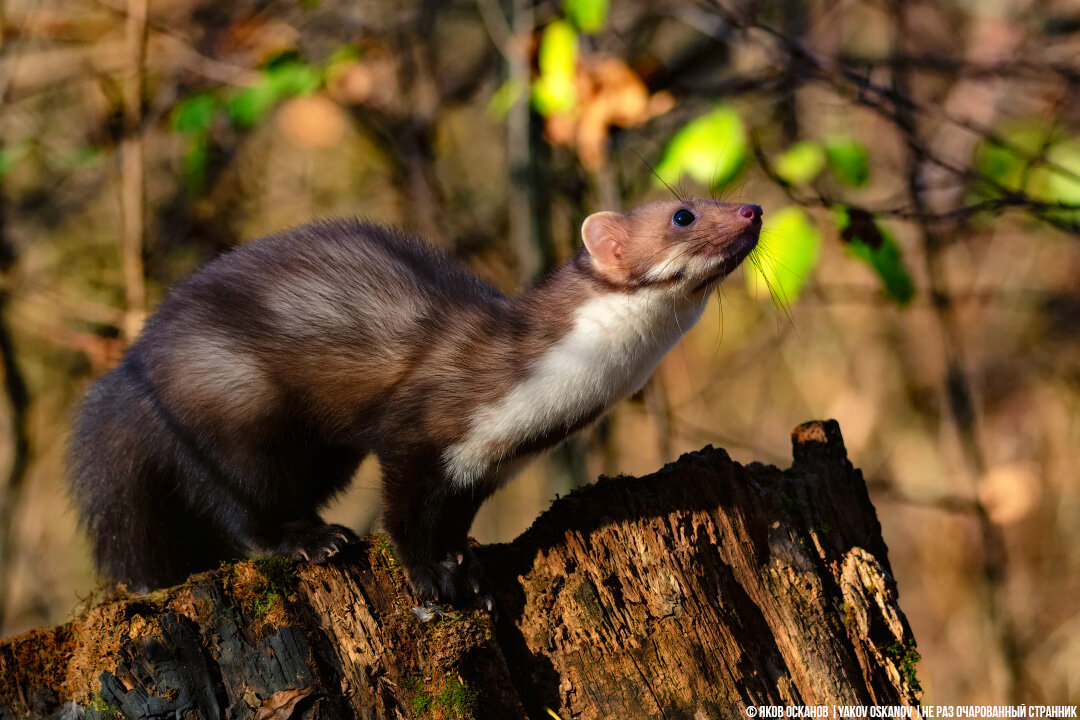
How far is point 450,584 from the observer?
3.70 meters

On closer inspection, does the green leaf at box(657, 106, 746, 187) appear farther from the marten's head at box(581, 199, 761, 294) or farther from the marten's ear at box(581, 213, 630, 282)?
the marten's ear at box(581, 213, 630, 282)

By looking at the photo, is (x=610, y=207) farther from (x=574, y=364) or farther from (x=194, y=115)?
(x=574, y=364)

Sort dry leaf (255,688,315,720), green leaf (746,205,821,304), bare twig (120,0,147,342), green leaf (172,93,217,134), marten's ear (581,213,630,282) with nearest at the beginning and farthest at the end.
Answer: dry leaf (255,688,315,720) → marten's ear (581,213,630,282) → green leaf (746,205,821,304) → green leaf (172,93,217,134) → bare twig (120,0,147,342)

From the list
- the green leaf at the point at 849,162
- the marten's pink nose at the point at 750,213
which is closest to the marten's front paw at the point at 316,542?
the marten's pink nose at the point at 750,213

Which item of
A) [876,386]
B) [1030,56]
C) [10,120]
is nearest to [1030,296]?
[876,386]

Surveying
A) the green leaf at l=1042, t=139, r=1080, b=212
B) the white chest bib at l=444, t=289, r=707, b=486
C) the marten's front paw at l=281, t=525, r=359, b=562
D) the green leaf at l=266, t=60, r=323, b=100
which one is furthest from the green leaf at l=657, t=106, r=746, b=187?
the green leaf at l=266, t=60, r=323, b=100

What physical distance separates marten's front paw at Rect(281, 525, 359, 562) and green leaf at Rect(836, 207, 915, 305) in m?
2.69

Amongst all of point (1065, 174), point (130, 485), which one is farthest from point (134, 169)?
point (1065, 174)

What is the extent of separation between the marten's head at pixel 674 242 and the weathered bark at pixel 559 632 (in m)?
0.76

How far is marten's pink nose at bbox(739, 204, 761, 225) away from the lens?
4062mm

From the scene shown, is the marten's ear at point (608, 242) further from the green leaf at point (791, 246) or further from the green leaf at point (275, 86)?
the green leaf at point (275, 86)

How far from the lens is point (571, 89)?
19.4ft

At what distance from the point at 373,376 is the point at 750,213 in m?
1.74

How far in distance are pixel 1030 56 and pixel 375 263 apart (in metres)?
5.36
